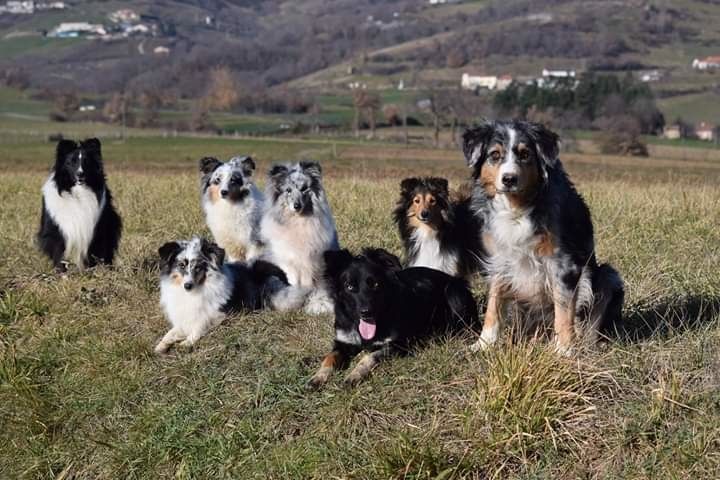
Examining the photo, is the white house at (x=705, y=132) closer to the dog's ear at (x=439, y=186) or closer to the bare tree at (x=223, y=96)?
the bare tree at (x=223, y=96)

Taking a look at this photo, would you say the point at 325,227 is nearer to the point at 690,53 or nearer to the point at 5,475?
the point at 5,475

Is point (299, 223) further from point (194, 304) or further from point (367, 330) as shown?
point (367, 330)

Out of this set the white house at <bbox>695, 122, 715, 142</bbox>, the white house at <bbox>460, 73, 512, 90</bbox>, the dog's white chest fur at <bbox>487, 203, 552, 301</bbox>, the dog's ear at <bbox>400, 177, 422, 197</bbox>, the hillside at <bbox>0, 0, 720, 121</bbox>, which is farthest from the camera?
the hillside at <bbox>0, 0, 720, 121</bbox>

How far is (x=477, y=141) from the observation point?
20.5ft

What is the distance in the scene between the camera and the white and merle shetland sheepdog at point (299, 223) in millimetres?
8719

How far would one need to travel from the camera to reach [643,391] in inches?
222

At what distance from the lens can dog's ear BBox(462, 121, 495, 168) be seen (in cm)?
620

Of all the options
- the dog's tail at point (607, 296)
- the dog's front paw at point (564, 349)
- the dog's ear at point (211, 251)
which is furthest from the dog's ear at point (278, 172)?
the dog's front paw at point (564, 349)

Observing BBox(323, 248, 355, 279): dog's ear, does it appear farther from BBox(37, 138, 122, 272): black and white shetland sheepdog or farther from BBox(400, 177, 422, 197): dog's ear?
BBox(37, 138, 122, 272): black and white shetland sheepdog

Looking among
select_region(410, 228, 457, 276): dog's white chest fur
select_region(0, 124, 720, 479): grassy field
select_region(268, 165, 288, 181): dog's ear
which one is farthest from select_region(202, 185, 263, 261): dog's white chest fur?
select_region(410, 228, 457, 276): dog's white chest fur

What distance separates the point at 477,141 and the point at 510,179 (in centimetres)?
46

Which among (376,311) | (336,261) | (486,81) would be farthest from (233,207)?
(486,81)

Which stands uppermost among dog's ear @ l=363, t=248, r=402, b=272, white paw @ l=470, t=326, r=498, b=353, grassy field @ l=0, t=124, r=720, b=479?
dog's ear @ l=363, t=248, r=402, b=272

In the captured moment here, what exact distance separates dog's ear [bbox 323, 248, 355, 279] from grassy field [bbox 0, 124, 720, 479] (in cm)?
64
